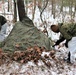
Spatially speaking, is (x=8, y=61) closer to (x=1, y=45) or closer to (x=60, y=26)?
(x=1, y=45)

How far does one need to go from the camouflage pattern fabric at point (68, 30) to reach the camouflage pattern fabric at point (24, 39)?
0.85 metres

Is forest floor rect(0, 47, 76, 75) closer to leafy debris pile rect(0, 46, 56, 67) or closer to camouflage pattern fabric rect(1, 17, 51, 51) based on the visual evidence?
leafy debris pile rect(0, 46, 56, 67)

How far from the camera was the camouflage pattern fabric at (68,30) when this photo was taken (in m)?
6.57

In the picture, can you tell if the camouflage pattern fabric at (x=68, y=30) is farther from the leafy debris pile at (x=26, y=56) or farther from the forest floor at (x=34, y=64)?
the leafy debris pile at (x=26, y=56)

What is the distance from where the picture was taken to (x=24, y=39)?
7.06 metres

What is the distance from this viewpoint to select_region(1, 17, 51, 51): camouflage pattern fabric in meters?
6.81

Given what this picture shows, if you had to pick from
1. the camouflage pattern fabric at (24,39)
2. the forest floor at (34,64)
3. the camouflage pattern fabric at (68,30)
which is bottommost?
the forest floor at (34,64)

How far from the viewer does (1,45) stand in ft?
23.7

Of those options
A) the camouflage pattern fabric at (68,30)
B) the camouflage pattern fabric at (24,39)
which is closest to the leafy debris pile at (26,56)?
the camouflage pattern fabric at (24,39)

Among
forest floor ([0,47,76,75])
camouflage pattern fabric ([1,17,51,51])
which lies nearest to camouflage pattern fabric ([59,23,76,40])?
forest floor ([0,47,76,75])

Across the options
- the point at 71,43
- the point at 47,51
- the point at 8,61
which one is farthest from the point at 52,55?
the point at 8,61

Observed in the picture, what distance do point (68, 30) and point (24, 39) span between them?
4.62 feet

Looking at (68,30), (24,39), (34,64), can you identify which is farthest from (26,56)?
(68,30)

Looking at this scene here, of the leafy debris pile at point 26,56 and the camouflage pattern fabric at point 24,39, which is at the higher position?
the camouflage pattern fabric at point 24,39
